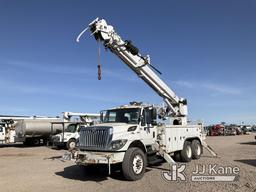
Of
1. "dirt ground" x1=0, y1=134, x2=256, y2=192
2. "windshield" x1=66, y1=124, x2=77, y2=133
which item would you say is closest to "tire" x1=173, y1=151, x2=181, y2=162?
"dirt ground" x1=0, y1=134, x2=256, y2=192

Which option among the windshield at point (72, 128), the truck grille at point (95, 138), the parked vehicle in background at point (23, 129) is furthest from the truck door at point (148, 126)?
the parked vehicle in background at point (23, 129)

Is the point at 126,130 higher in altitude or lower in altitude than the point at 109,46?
lower

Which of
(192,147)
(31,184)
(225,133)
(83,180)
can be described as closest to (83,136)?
(83,180)

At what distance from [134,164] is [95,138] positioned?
167cm

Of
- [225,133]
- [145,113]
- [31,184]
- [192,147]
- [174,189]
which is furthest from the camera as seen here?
[225,133]

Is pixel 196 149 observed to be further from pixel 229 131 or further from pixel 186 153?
pixel 229 131

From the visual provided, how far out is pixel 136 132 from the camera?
36.1 ft

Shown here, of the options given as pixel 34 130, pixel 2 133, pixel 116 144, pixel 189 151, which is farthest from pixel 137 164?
pixel 2 133

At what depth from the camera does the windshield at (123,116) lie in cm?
1173

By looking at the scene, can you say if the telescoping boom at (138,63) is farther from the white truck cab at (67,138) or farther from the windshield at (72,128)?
the windshield at (72,128)

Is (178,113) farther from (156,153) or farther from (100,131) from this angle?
(100,131)

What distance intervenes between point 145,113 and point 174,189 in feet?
12.2

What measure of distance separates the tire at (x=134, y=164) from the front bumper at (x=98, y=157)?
22cm

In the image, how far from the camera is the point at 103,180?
413 inches
